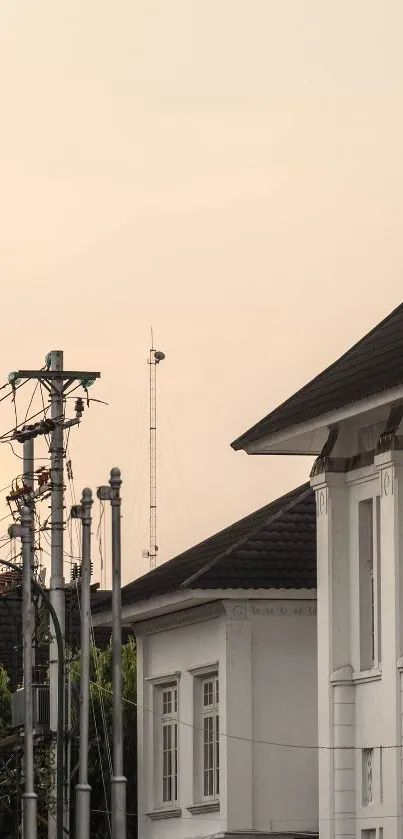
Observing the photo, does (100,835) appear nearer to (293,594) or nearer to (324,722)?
(293,594)

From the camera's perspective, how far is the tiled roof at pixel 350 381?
35531mm

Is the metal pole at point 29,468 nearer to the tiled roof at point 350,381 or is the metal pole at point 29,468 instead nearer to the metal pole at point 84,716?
the metal pole at point 84,716

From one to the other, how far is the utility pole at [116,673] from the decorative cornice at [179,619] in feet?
17.6

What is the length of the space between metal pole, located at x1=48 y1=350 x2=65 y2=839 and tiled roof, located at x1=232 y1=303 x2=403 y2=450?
22.0 ft

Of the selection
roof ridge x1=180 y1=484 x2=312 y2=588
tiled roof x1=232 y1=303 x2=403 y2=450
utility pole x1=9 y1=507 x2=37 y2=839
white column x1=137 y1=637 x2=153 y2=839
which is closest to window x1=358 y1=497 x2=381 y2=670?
tiled roof x1=232 y1=303 x2=403 y2=450

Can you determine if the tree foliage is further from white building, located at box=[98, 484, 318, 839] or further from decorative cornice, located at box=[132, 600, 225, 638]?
white building, located at box=[98, 484, 318, 839]

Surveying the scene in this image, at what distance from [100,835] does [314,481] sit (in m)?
18.6

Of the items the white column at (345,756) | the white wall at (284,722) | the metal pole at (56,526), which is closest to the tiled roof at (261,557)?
the white wall at (284,722)

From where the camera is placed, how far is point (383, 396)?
34.5 m

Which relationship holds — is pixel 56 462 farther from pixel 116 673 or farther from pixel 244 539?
pixel 116 673

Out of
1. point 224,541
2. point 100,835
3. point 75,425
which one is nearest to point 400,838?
point 224,541

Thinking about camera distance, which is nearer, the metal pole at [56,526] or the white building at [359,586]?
the white building at [359,586]

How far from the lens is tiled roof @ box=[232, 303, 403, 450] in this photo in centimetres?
3553

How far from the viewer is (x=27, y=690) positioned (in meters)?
45.2
